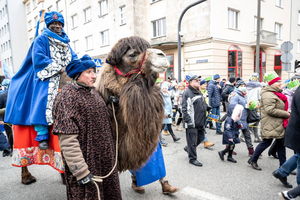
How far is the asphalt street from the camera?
3.28m

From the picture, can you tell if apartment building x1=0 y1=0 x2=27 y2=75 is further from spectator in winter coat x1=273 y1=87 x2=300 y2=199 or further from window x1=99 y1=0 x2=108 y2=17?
spectator in winter coat x1=273 y1=87 x2=300 y2=199

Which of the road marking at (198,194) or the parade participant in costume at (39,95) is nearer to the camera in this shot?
the parade participant in costume at (39,95)

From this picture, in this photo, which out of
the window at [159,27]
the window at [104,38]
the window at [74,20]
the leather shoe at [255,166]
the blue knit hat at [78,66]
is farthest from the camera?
the window at [74,20]

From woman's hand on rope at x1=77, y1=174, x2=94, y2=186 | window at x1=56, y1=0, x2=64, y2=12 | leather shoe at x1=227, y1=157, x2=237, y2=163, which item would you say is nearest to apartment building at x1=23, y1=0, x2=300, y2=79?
window at x1=56, y1=0, x2=64, y2=12

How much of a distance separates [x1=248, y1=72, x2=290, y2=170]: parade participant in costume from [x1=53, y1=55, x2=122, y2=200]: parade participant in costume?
10.4ft

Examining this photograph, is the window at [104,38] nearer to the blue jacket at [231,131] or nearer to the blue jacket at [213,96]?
the blue jacket at [213,96]

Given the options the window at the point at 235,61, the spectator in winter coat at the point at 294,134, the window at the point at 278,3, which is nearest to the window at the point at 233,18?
the window at the point at 235,61

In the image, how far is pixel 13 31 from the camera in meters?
36.8

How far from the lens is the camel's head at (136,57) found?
82.9 inches

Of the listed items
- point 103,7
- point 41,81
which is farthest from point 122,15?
point 41,81

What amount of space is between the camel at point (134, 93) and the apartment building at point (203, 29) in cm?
1376

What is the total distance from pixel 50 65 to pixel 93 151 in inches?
49.0

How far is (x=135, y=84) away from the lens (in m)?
2.14

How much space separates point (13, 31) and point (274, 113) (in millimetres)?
43218
